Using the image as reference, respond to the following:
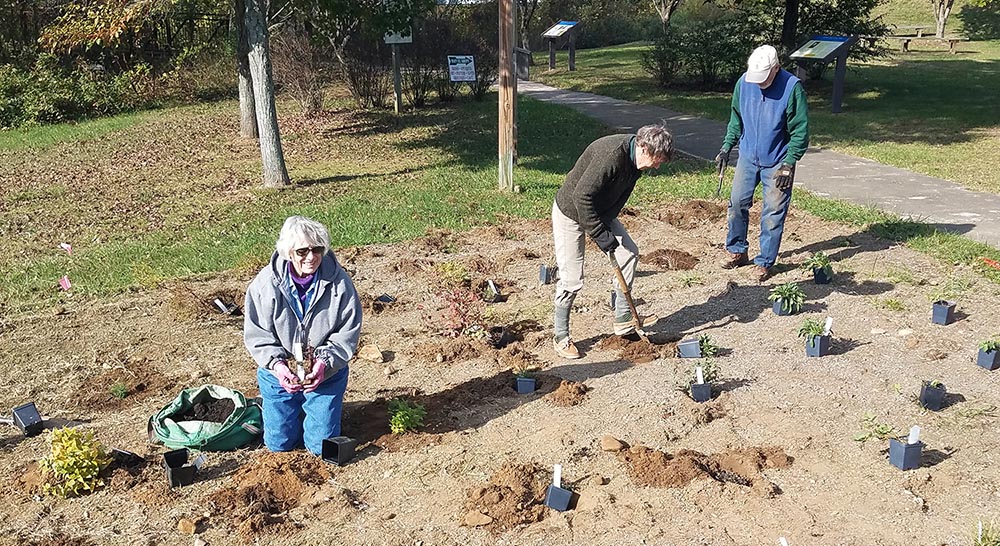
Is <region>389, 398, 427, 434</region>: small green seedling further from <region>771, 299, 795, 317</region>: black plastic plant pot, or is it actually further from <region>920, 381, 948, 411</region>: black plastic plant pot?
<region>771, 299, 795, 317</region>: black plastic plant pot

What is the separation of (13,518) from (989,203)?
32.4 ft

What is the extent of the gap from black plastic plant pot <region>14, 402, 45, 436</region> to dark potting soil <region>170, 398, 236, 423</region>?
0.81 m

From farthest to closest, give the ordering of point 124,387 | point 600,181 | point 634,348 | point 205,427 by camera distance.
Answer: point 634,348 < point 124,387 < point 600,181 < point 205,427

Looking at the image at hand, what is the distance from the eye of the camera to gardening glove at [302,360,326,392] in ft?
13.4

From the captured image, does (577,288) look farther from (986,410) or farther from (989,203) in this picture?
(989,203)

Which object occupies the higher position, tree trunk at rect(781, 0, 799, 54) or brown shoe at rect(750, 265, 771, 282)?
tree trunk at rect(781, 0, 799, 54)

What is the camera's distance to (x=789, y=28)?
19.2 m

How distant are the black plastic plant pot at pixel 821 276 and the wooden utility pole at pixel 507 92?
4.47m

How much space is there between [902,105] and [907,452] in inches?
639

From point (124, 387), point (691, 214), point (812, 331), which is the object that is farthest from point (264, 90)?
point (812, 331)

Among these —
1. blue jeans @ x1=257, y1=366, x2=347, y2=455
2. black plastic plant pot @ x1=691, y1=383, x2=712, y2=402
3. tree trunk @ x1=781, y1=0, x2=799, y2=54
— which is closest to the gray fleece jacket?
blue jeans @ x1=257, y1=366, x2=347, y2=455

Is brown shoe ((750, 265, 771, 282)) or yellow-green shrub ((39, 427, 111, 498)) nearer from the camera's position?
yellow-green shrub ((39, 427, 111, 498))

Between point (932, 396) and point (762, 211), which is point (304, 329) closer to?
point (932, 396)

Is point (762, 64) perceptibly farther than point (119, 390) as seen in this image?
Yes
